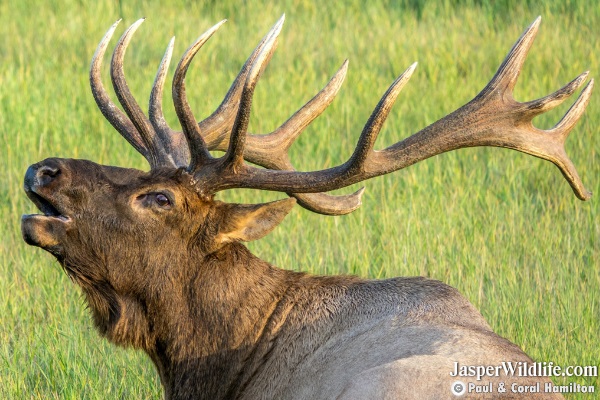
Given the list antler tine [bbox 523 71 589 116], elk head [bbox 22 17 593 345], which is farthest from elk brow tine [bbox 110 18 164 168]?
antler tine [bbox 523 71 589 116]

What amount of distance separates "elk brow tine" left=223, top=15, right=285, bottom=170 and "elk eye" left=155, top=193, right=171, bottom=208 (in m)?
0.29

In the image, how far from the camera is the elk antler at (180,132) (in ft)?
15.6

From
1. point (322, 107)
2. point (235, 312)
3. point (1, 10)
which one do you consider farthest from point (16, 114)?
point (235, 312)

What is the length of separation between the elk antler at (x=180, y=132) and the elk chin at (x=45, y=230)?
0.71m

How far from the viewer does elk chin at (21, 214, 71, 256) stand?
4027 millimetres

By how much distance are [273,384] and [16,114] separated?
486 centimetres

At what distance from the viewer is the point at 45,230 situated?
4.05 meters

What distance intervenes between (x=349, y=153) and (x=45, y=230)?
421 centimetres

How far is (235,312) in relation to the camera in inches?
167

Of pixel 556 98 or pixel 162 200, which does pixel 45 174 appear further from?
pixel 556 98

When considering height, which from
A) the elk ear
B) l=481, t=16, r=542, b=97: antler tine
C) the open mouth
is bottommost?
the open mouth

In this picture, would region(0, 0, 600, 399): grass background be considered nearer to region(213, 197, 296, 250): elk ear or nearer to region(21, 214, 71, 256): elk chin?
region(21, 214, 71, 256): elk chin

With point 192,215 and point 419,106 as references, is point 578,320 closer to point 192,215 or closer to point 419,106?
point 192,215

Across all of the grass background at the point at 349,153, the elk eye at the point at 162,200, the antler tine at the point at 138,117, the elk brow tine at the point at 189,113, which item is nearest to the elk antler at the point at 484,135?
the elk brow tine at the point at 189,113
